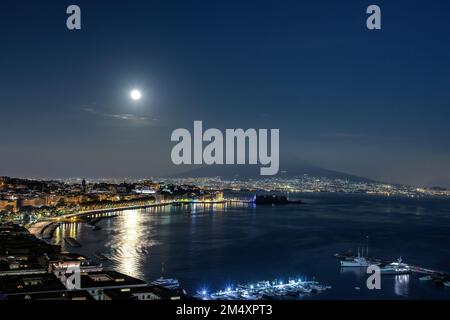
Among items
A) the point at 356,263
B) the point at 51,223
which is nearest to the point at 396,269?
the point at 356,263

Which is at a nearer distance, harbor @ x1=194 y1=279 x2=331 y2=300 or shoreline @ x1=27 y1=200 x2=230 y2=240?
harbor @ x1=194 y1=279 x2=331 y2=300

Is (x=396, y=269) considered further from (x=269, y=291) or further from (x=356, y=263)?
(x=269, y=291)

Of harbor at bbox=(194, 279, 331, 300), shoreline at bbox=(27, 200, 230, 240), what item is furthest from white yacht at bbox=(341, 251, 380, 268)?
shoreline at bbox=(27, 200, 230, 240)

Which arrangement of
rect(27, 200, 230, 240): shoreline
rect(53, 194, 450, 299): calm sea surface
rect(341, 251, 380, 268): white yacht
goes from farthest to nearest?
rect(27, 200, 230, 240): shoreline
rect(341, 251, 380, 268): white yacht
rect(53, 194, 450, 299): calm sea surface

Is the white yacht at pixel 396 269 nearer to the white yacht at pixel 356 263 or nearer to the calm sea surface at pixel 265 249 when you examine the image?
the calm sea surface at pixel 265 249

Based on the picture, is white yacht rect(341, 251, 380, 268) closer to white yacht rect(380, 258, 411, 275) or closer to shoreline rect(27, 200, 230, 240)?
white yacht rect(380, 258, 411, 275)

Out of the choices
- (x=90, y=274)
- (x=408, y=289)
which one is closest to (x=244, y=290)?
(x=90, y=274)

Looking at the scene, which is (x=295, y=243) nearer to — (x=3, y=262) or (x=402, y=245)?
(x=402, y=245)

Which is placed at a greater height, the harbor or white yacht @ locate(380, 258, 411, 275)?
the harbor
